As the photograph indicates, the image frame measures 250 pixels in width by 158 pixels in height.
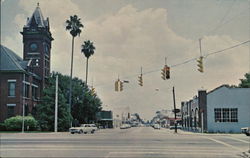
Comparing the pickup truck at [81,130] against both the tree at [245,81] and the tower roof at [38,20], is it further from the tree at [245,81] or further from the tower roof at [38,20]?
the tree at [245,81]

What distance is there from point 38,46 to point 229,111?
3660cm

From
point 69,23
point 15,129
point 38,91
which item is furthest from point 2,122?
point 69,23

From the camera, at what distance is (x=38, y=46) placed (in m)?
69.3

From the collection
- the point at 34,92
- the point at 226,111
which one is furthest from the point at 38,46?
the point at 226,111

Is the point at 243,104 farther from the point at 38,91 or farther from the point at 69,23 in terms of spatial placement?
the point at 38,91

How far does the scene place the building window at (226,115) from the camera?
194 feet

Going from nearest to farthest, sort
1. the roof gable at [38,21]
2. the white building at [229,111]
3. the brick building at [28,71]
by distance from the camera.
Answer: the white building at [229,111], the brick building at [28,71], the roof gable at [38,21]

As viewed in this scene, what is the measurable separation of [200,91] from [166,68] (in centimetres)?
3301

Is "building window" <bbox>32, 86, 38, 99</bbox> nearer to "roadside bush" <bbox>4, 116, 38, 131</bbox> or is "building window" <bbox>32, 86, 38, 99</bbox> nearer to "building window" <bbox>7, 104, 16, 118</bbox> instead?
"building window" <bbox>7, 104, 16, 118</bbox>

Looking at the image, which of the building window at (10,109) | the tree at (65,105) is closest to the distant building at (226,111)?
the tree at (65,105)

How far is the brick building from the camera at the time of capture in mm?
60469

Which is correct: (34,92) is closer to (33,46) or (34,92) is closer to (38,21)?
(33,46)

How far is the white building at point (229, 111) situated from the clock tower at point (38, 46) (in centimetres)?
3040

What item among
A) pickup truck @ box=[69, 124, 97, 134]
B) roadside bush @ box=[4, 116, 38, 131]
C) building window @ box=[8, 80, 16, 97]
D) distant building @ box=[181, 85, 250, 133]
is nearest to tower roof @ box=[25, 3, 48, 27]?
building window @ box=[8, 80, 16, 97]
